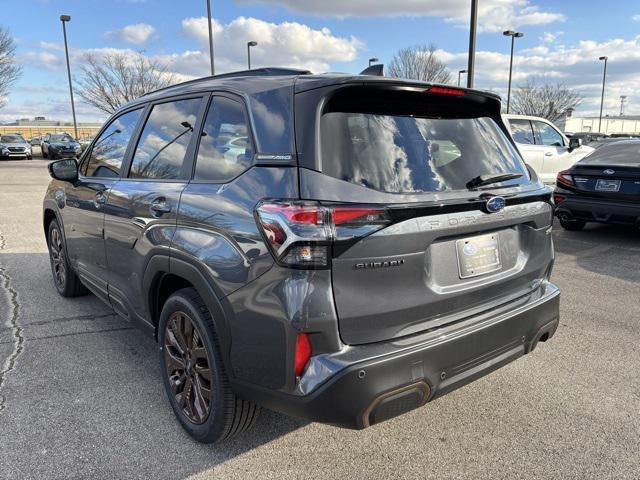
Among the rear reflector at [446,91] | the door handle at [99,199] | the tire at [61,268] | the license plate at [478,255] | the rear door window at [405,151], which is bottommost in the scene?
the tire at [61,268]

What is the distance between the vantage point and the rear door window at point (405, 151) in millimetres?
2178

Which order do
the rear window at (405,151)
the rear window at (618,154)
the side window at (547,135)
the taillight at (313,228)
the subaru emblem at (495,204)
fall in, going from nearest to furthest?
1. the taillight at (313,228)
2. the rear window at (405,151)
3. the subaru emblem at (495,204)
4. the rear window at (618,154)
5. the side window at (547,135)

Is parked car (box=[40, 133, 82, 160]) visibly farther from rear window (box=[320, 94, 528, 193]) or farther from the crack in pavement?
rear window (box=[320, 94, 528, 193])

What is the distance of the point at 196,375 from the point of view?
2727mm

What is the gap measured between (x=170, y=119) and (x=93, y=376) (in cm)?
183

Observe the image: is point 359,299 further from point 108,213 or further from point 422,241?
point 108,213

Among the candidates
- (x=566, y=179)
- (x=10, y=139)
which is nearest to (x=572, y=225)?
(x=566, y=179)

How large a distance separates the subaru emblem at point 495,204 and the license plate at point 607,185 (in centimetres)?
570

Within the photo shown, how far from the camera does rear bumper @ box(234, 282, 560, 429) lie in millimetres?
2059

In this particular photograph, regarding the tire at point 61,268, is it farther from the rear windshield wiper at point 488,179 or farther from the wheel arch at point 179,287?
the rear windshield wiper at point 488,179

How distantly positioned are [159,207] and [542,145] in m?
10.5

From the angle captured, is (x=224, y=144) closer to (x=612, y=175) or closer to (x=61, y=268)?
(x=61, y=268)

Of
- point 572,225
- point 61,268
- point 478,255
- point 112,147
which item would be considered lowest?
point 572,225

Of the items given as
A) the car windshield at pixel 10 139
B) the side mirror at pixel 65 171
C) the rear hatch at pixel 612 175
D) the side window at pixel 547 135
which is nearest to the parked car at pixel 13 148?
the car windshield at pixel 10 139
